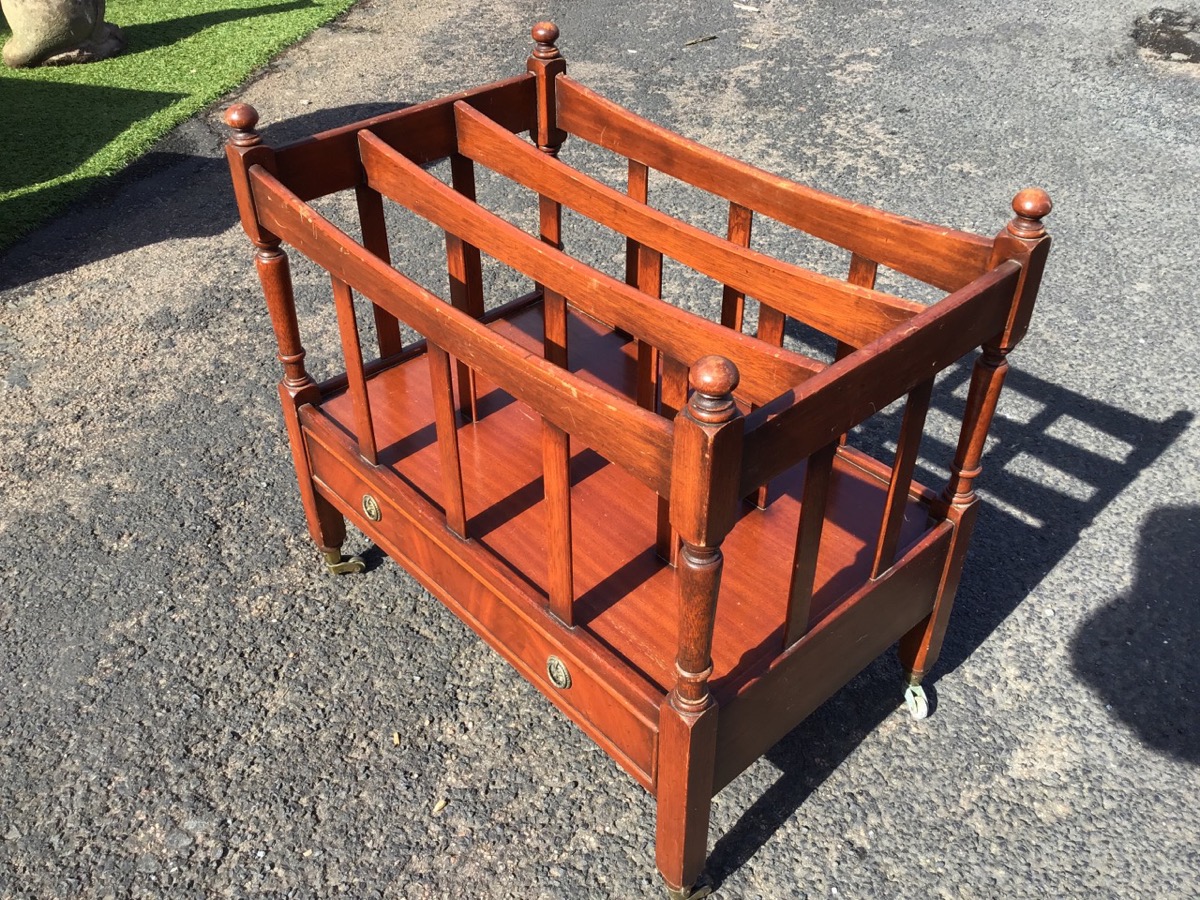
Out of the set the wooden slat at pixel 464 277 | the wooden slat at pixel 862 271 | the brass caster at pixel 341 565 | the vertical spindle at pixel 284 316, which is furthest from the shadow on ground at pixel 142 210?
the wooden slat at pixel 862 271

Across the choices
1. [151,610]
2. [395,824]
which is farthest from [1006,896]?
[151,610]

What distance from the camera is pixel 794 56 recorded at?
6.11m

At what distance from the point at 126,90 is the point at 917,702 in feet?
17.4

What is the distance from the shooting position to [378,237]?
2.65m

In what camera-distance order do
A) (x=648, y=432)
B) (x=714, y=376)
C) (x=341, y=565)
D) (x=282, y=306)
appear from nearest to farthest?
(x=714, y=376) < (x=648, y=432) < (x=282, y=306) < (x=341, y=565)

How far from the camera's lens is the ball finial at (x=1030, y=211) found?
1805 millimetres

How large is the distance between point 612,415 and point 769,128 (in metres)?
4.07

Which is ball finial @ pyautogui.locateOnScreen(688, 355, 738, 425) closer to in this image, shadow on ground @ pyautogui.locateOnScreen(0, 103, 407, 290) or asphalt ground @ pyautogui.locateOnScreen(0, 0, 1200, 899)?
asphalt ground @ pyautogui.locateOnScreen(0, 0, 1200, 899)

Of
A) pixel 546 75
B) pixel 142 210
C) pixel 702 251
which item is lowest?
pixel 142 210

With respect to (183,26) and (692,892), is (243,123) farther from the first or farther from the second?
(183,26)

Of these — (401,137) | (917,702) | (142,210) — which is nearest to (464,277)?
(401,137)

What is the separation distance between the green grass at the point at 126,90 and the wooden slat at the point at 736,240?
340 cm

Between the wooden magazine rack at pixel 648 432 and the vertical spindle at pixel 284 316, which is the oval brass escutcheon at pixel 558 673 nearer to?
the wooden magazine rack at pixel 648 432

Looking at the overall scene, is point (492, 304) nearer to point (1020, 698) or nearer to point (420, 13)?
point (1020, 698)
